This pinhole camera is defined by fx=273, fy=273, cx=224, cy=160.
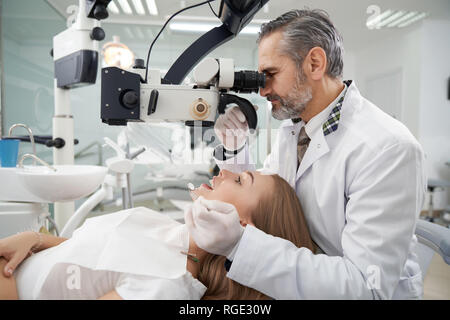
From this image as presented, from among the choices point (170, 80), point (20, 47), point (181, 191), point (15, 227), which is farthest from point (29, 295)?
point (181, 191)

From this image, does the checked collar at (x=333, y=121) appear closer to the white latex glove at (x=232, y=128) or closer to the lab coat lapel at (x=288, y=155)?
the lab coat lapel at (x=288, y=155)

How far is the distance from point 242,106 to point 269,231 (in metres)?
0.42

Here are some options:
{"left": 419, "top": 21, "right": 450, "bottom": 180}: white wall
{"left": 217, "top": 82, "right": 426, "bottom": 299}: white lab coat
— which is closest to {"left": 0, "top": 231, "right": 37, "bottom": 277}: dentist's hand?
{"left": 217, "top": 82, "right": 426, "bottom": 299}: white lab coat

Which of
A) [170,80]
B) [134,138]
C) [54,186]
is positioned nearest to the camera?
[170,80]

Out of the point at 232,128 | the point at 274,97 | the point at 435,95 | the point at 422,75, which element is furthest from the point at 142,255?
the point at 435,95

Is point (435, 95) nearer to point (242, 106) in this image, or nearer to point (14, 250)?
point (242, 106)

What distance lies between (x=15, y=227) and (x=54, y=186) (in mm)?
322

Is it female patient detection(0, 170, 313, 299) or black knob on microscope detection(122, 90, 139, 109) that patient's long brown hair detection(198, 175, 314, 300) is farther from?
black knob on microscope detection(122, 90, 139, 109)

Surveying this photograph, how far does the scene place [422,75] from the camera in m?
3.63

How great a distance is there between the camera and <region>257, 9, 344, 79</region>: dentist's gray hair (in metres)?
1.06

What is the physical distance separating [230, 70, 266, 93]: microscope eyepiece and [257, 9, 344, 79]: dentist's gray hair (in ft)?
1.01
